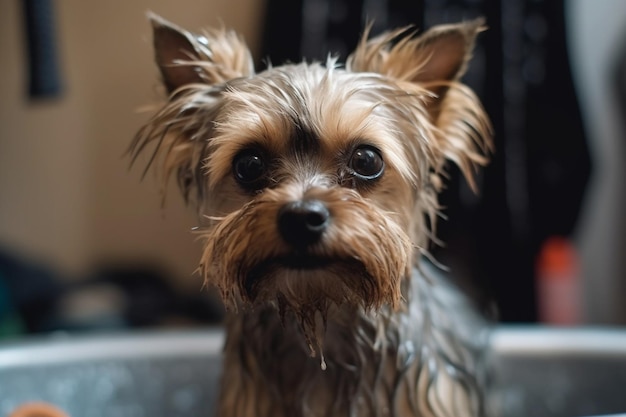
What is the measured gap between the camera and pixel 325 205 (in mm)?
894

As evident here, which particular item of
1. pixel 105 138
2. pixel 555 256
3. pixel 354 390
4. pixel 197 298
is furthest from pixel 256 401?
pixel 105 138

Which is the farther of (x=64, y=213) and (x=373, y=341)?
(x=64, y=213)

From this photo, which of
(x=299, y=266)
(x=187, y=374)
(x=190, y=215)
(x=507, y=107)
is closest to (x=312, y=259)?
(x=299, y=266)

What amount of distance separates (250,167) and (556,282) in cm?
127

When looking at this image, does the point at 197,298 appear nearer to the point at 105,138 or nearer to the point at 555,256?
the point at 105,138

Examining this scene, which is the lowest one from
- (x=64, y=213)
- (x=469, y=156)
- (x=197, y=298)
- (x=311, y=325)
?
(x=197, y=298)

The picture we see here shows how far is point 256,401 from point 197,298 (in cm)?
130

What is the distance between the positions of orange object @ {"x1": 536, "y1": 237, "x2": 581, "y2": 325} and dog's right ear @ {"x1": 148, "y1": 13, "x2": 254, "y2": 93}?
1153 mm

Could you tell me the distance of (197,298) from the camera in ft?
7.85

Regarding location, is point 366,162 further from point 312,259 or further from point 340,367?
point 340,367

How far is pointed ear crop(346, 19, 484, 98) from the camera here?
1088 mm

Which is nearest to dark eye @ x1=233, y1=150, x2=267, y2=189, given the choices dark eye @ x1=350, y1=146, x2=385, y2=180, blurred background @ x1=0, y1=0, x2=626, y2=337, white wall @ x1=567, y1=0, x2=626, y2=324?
dark eye @ x1=350, y1=146, x2=385, y2=180

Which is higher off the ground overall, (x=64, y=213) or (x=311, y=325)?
(x=311, y=325)

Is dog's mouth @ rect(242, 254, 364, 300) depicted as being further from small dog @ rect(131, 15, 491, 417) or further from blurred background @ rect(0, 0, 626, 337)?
blurred background @ rect(0, 0, 626, 337)
